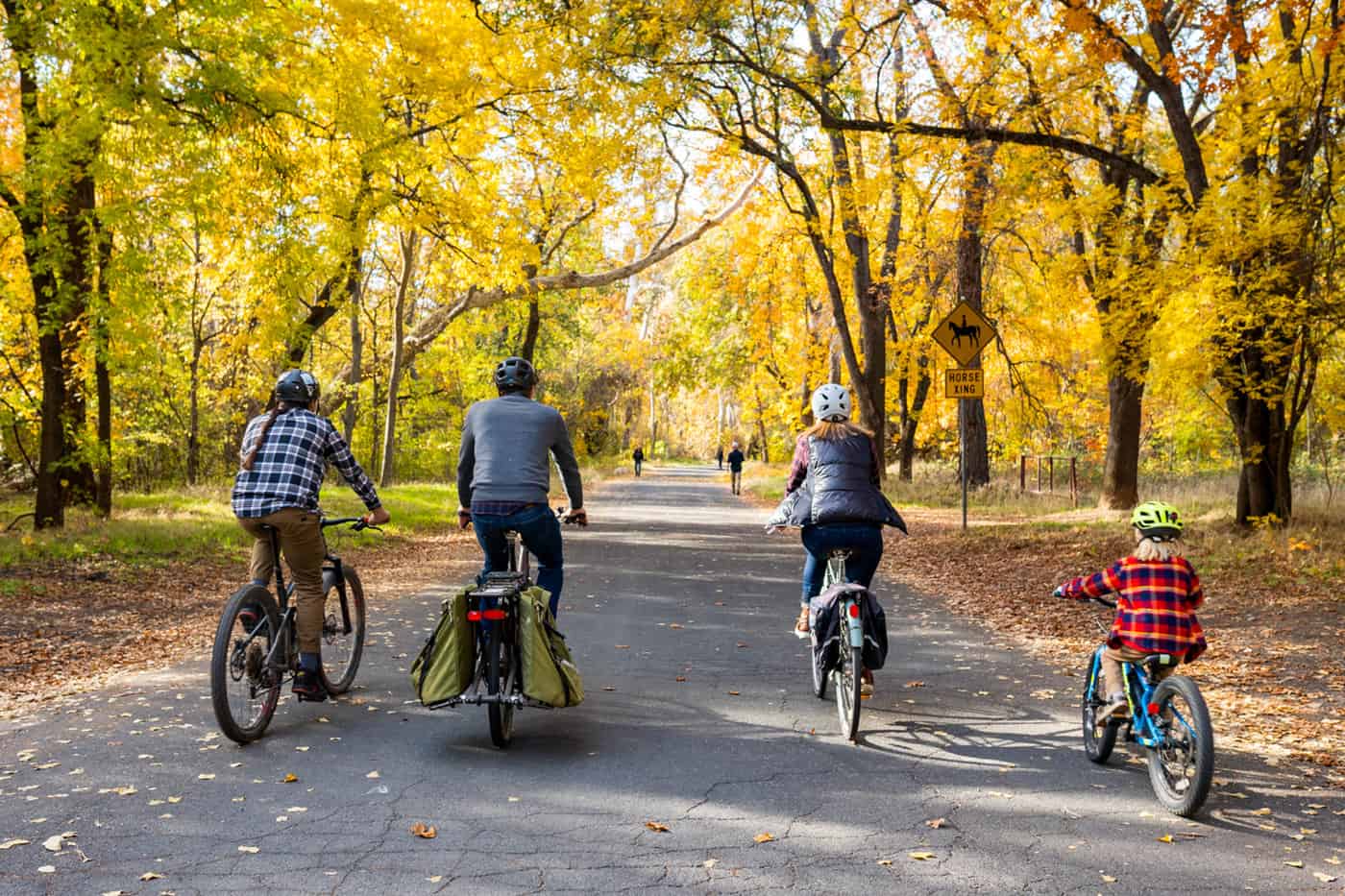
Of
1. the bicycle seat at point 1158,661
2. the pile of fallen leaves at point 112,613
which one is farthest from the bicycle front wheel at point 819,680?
the pile of fallen leaves at point 112,613

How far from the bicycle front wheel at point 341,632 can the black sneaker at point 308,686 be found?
0.07 metres

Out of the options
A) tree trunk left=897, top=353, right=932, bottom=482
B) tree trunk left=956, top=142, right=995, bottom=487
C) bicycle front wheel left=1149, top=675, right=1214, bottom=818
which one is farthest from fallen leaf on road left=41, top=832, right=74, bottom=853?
tree trunk left=897, top=353, right=932, bottom=482

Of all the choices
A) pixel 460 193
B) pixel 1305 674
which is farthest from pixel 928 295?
pixel 1305 674

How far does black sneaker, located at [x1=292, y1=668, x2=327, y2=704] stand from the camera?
6406mm

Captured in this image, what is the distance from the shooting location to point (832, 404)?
6703mm

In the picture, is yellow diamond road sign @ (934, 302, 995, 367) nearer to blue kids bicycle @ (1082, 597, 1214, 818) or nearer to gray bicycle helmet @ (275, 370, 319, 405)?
blue kids bicycle @ (1082, 597, 1214, 818)

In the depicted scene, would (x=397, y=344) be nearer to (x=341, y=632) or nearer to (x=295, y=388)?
(x=341, y=632)

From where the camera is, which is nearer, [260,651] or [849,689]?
[260,651]

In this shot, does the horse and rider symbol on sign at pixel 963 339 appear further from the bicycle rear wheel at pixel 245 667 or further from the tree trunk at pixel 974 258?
the bicycle rear wheel at pixel 245 667

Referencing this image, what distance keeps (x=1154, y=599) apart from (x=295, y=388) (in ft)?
15.3

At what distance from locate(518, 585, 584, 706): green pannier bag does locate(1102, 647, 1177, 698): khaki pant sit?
2.63 meters

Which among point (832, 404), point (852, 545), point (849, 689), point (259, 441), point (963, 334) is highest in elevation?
point (963, 334)

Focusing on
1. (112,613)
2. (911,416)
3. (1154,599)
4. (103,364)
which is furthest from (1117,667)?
(911,416)

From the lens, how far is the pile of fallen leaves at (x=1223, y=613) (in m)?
6.74
